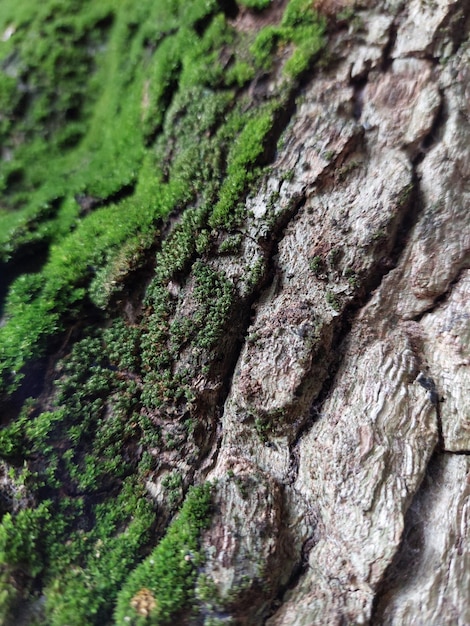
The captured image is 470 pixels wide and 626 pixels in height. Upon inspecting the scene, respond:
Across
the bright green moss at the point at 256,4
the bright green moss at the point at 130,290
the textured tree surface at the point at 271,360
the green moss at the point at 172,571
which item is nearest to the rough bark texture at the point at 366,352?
the textured tree surface at the point at 271,360

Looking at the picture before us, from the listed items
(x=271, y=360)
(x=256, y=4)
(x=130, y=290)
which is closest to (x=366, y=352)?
(x=271, y=360)

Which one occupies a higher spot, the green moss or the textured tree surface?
the textured tree surface

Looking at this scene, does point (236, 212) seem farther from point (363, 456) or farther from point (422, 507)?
point (422, 507)

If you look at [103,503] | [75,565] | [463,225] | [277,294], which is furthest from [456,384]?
[75,565]

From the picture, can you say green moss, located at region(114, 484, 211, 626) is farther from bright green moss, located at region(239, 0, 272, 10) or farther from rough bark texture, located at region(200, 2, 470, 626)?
bright green moss, located at region(239, 0, 272, 10)

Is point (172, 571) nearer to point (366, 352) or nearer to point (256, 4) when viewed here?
point (366, 352)

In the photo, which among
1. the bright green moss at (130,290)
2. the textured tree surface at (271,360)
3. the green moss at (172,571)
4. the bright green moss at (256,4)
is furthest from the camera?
the bright green moss at (256,4)

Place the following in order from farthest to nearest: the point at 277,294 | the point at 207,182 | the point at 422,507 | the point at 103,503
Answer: the point at 207,182
the point at 277,294
the point at 103,503
the point at 422,507

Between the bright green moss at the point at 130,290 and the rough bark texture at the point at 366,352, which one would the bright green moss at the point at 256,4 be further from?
the rough bark texture at the point at 366,352

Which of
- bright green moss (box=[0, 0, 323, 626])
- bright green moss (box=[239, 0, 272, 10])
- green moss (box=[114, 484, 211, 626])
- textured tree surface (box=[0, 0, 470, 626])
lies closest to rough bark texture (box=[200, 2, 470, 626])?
textured tree surface (box=[0, 0, 470, 626])
